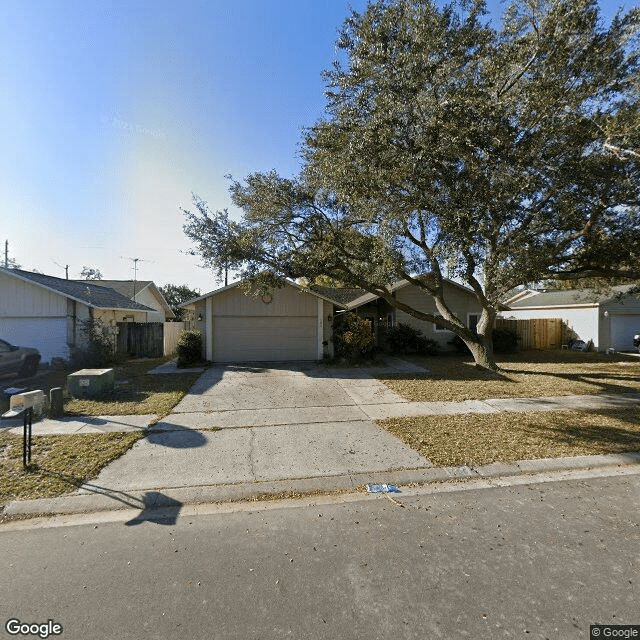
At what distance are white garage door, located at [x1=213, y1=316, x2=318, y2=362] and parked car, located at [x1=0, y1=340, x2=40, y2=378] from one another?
578 centimetres

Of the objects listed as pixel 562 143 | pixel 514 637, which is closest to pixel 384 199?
pixel 562 143

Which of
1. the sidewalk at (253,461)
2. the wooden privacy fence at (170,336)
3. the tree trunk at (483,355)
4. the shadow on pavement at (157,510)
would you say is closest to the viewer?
the shadow on pavement at (157,510)

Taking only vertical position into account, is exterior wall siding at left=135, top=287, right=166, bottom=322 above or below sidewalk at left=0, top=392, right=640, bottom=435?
above

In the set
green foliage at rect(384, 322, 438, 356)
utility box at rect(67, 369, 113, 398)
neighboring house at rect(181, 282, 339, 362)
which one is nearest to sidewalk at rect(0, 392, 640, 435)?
utility box at rect(67, 369, 113, 398)

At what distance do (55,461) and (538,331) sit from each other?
72.4 feet

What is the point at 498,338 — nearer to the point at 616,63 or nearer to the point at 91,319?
the point at 616,63

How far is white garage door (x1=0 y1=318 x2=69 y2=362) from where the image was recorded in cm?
1350

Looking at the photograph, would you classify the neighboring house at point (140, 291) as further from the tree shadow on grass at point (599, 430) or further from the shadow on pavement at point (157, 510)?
the tree shadow on grass at point (599, 430)

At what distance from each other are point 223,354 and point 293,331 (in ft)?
9.82

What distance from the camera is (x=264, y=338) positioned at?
14727mm

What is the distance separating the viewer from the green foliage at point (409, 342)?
1748 centimetres

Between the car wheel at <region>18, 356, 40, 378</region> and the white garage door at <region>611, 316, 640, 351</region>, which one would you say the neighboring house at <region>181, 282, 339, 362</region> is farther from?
the white garage door at <region>611, 316, 640, 351</region>

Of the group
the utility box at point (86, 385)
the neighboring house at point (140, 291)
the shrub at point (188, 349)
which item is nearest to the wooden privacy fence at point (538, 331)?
the shrub at point (188, 349)

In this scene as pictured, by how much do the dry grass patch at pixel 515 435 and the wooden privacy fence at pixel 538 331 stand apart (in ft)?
43.7
